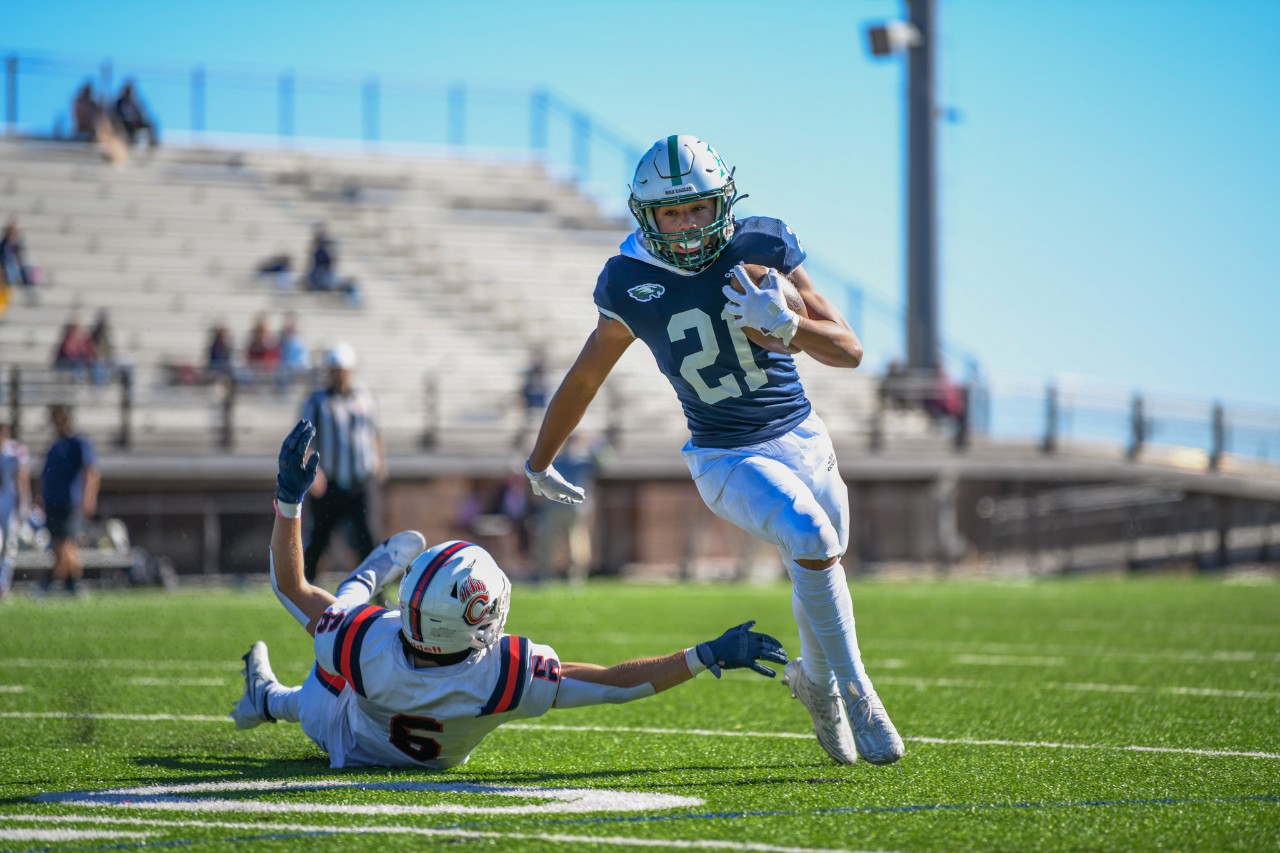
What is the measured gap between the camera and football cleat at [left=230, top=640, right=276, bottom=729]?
5.43 m

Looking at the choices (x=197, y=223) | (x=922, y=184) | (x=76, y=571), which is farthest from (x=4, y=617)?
(x=922, y=184)

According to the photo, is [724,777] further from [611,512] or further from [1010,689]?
[611,512]

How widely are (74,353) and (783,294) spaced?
15670 millimetres

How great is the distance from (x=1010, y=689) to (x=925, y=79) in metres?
19.3

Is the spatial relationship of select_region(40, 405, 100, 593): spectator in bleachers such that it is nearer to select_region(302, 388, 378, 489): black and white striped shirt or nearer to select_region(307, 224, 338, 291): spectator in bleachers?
select_region(302, 388, 378, 489): black and white striped shirt

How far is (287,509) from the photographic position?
5.26 metres

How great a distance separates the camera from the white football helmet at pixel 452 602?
4.53m

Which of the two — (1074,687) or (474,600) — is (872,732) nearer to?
(474,600)

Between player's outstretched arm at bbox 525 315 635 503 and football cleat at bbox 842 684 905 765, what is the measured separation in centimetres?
128

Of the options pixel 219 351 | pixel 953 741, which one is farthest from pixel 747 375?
pixel 219 351

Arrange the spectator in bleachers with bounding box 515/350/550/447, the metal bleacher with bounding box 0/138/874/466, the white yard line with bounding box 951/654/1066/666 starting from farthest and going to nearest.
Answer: the spectator in bleachers with bounding box 515/350/550/447 → the metal bleacher with bounding box 0/138/874/466 → the white yard line with bounding box 951/654/1066/666

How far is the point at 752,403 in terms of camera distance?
517 centimetres

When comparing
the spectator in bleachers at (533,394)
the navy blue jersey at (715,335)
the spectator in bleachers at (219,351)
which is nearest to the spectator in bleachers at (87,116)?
the spectator in bleachers at (219,351)

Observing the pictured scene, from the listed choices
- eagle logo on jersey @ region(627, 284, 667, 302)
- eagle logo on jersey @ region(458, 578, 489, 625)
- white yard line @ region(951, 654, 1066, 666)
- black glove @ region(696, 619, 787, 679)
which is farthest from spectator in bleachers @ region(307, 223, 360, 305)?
black glove @ region(696, 619, 787, 679)
